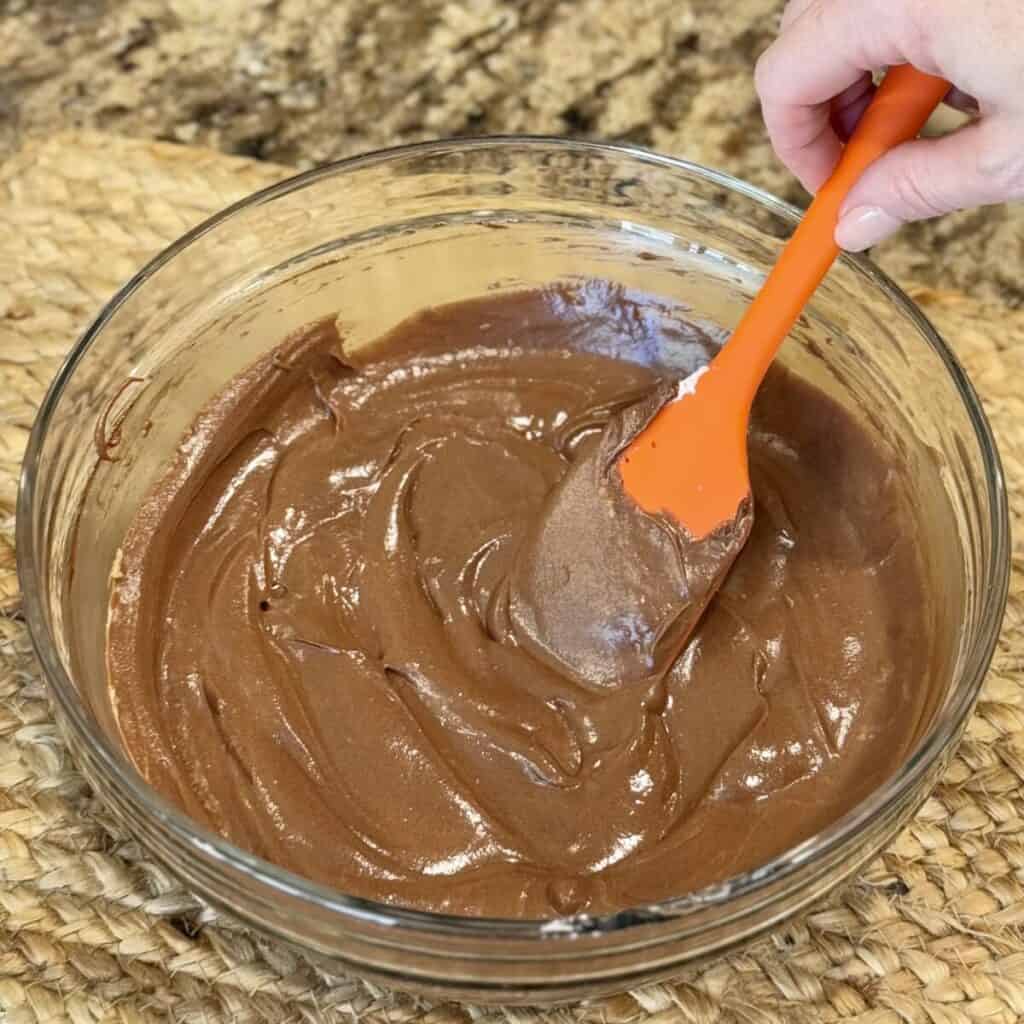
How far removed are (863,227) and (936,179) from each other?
0.33 ft

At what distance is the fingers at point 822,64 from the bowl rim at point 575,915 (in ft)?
0.62

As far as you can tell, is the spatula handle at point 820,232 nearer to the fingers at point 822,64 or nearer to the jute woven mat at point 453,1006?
the fingers at point 822,64

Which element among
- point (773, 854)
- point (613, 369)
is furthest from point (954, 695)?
point (613, 369)

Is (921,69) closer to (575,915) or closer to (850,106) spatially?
(850,106)

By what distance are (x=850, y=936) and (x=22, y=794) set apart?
0.88 meters

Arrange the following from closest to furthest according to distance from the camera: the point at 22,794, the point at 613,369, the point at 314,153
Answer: the point at 22,794 → the point at 613,369 → the point at 314,153

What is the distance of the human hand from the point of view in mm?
1062

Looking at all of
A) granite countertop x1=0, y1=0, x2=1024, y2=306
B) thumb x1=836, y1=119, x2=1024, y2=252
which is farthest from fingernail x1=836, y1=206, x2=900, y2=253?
granite countertop x1=0, y1=0, x2=1024, y2=306

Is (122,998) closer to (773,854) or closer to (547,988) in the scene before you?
(547,988)

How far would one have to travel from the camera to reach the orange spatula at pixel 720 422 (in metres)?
1.32

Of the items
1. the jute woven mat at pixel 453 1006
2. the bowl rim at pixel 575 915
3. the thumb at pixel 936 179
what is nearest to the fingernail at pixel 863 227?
the thumb at pixel 936 179

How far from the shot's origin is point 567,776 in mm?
1311

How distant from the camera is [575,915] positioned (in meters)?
1.17

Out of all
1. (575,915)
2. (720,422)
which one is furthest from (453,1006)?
(720,422)
